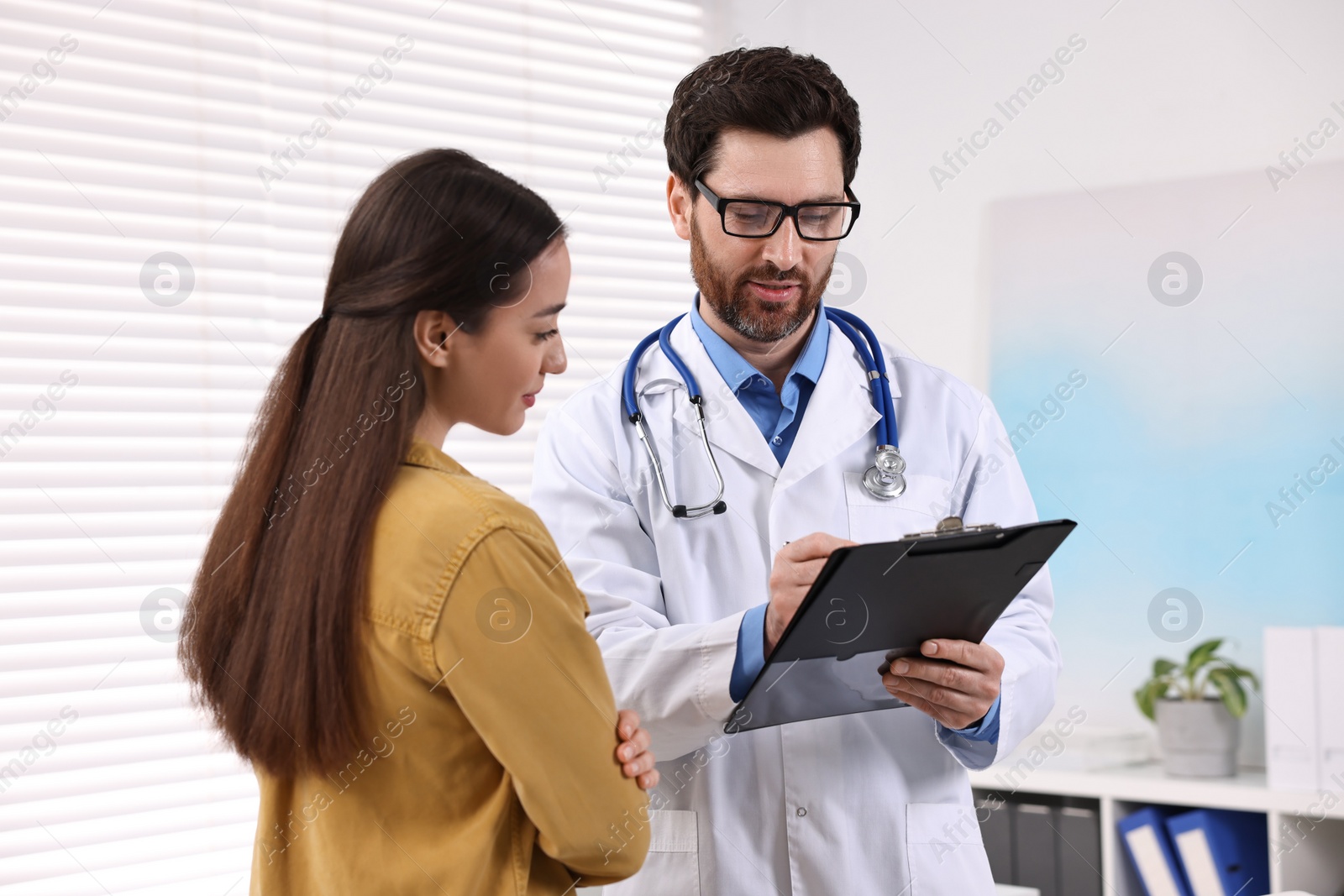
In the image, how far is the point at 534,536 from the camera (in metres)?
0.91

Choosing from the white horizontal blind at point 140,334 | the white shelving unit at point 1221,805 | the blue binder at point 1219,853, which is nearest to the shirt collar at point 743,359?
the white horizontal blind at point 140,334

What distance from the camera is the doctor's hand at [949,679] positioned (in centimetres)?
119

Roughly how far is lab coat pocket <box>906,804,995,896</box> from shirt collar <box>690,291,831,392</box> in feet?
1.96

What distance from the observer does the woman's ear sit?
0.95m

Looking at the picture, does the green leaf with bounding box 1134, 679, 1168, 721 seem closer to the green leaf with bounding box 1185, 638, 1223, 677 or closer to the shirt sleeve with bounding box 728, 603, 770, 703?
the green leaf with bounding box 1185, 638, 1223, 677

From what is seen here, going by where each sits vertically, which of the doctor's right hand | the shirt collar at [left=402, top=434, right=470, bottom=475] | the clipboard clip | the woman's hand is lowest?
the woman's hand

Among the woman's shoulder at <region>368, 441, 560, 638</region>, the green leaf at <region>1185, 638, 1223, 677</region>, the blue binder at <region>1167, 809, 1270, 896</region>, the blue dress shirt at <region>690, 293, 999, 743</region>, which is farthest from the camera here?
the green leaf at <region>1185, 638, 1223, 677</region>

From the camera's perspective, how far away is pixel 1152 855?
7.20 ft

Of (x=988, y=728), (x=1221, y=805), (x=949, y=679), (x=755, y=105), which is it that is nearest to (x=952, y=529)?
(x=949, y=679)

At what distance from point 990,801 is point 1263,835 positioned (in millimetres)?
529

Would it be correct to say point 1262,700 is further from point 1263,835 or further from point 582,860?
point 582,860

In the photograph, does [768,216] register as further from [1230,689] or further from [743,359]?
[1230,689]

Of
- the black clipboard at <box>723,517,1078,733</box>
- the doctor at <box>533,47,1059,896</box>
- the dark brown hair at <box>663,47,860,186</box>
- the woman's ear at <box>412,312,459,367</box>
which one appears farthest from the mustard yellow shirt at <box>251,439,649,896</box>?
the dark brown hair at <box>663,47,860,186</box>

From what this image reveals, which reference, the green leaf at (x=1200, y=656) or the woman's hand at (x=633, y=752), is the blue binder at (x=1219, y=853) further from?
the woman's hand at (x=633, y=752)
